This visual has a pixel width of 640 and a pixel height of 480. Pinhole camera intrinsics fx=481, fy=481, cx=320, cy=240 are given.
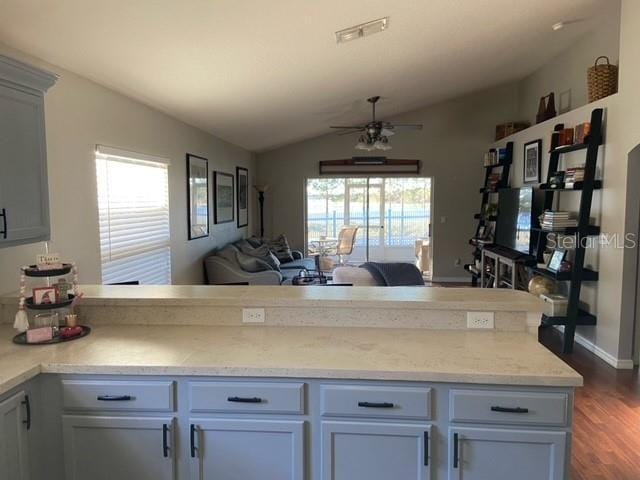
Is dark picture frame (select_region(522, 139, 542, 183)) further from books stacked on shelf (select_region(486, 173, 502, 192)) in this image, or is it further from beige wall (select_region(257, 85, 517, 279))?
beige wall (select_region(257, 85, 517, 279))

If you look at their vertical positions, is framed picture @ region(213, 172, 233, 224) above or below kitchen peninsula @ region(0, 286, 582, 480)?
above

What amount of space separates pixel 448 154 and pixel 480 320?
6989 mm

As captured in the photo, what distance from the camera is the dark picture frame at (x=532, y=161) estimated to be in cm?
619

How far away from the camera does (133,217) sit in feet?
13.9

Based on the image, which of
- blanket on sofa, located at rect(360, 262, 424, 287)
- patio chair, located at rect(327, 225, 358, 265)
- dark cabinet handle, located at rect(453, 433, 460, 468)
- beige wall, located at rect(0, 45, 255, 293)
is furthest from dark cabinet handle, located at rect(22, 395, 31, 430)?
patio chair, located at rect(327, 225, 358, 265)

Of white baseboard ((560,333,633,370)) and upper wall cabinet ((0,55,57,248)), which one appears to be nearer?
upper wall cabinet ((0,55,57,248))

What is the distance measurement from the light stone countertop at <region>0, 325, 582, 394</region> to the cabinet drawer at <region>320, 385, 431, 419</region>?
49mm


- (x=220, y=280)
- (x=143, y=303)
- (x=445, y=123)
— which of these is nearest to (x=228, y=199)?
(x=220, y=280)

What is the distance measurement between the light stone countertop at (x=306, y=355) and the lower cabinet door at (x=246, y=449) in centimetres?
20

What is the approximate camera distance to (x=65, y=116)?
321cm

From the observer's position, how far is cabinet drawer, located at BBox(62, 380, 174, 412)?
1.83 meters

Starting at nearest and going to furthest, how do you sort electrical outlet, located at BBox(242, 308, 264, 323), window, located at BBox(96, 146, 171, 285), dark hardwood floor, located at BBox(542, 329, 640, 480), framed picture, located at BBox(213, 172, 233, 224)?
electrical outlet, located at BBox(242, 308, 264, 323)
dark hardwood floor, located at BBox(542, 329, 640, 480)
window, located at BBox(96, 146, 171, 285)
framed picture, located at BBox(213, 172, 233, 224)

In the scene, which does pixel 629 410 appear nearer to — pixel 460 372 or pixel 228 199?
pixel 460 372

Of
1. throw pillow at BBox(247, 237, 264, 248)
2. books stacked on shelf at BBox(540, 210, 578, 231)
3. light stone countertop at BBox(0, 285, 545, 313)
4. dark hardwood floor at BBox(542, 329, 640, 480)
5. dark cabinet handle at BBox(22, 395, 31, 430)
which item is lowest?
dark hardwood floor at BBox(542, 329, 640, 480)
